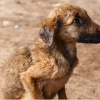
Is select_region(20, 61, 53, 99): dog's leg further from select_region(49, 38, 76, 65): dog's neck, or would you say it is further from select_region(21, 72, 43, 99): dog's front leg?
select_region(49, 38, 76, 65): dog's neck

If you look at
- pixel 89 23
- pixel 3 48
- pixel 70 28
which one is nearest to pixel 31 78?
pixel 70 28

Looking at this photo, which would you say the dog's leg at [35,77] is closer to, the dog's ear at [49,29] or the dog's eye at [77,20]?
the dog's ear at [49,29]

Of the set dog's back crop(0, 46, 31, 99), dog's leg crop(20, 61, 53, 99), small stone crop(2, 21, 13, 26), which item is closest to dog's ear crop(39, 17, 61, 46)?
dog's leg crop(20, 61, 53, 99)

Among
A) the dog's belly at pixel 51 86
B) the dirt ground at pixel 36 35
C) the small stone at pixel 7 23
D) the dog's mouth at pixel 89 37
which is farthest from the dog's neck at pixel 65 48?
the small stone at pixel 7 23

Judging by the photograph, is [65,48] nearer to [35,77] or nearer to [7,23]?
[35,77]

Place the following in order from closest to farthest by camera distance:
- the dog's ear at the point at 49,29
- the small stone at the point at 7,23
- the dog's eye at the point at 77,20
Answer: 1. the dog's ear at the point at 49,29
2. the dog's eye at the point at 77,20
3. the small stone at the point at 7,23

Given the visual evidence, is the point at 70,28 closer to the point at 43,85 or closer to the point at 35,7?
the point at 43,85

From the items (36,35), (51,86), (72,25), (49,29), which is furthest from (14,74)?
(36,35)
